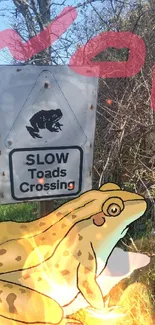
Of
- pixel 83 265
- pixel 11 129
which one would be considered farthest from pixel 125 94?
pixel 83 265

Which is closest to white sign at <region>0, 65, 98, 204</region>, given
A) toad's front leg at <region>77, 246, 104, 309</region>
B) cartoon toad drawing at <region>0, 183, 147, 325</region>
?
cartoon toad drawing at <region>0, 183, 147, 325</region>

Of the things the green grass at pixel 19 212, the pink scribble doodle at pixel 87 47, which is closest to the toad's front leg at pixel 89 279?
the green grass at pixel 19 212

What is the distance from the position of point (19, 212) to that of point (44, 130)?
0.38m

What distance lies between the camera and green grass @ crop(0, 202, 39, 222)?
1433mm

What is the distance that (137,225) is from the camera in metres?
1.67

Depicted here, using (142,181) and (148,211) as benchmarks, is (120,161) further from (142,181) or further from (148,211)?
(148,211)

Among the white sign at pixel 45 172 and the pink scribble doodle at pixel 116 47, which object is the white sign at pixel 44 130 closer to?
the white sign at pixel 45 172

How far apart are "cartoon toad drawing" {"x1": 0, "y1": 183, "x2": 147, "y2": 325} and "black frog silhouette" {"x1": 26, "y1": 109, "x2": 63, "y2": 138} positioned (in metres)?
0.29

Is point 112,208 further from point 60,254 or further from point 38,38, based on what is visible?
point 38,38

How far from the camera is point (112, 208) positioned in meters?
1.43

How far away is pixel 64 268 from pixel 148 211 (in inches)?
19.6

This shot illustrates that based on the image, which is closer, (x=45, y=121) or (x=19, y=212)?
(x=45, y=121)

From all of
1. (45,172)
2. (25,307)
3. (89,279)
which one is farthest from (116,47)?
(25,307)

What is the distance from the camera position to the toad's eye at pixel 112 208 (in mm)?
1426
